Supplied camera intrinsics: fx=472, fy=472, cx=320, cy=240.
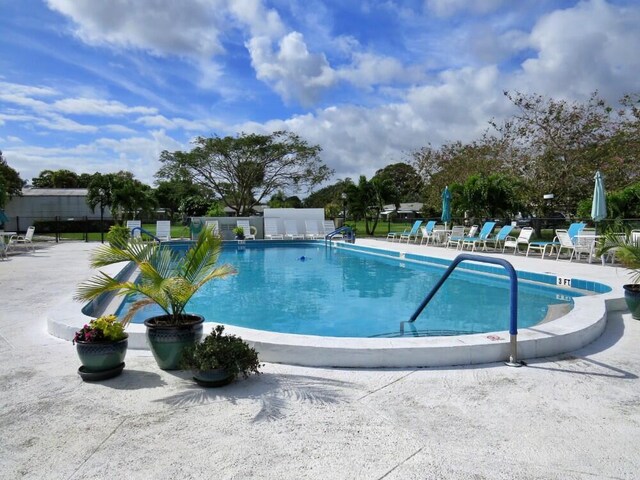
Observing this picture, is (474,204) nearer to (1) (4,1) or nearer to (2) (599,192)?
(2) (599,192)

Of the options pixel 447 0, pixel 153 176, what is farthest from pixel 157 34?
pixel 153 176

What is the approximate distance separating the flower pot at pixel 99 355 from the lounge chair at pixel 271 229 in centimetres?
2002

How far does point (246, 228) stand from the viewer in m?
24.2

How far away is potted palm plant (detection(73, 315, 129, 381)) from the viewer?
3.69 meters

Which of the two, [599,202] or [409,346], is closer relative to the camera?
[409,346]

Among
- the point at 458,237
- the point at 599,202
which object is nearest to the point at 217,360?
the point at 599,202

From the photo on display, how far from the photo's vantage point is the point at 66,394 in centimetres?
349

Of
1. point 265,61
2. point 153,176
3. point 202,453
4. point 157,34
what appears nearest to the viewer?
point 202,453

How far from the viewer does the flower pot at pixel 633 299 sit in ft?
19.0

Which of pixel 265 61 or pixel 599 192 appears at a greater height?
pixel 265 61

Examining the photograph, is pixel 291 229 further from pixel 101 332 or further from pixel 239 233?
pixel 101 332

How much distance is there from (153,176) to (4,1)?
97.5ft

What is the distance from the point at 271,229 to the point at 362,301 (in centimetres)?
1625

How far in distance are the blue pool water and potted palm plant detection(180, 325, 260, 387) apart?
3050mm
